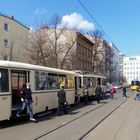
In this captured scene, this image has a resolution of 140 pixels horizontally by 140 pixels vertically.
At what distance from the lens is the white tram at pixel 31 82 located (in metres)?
15.8

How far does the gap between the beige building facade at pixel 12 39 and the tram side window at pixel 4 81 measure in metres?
41.2

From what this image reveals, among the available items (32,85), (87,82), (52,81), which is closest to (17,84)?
(32,85)

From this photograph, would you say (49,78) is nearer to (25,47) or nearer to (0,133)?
(0,133)

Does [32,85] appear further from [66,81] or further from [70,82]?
[70,82]

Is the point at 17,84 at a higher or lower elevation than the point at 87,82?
lower

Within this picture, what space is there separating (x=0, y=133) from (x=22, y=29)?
55.2 meters

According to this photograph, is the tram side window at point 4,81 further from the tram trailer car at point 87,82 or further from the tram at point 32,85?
the tram trailer car at point 87,82

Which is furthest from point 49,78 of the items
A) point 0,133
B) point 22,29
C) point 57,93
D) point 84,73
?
point 22,29

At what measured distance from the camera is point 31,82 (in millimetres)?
Result: 18688

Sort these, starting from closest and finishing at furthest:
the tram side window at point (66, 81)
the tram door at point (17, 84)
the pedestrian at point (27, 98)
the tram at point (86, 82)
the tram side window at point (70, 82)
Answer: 1. the pedestrian at point (27, 98)
2. the tram door at point (17, 84)
3. the tram side window at point (66, 81)
4. the tram side window at point (70, 82)
5. the tram at point (86, 82)

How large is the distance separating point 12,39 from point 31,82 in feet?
147

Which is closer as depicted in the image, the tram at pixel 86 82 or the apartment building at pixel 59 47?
the tram at pixel 86 82

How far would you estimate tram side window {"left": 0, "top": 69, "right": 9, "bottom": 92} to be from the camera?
15.7 metres

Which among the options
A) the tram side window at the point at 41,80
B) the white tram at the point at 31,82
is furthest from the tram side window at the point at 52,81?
the tram side window at the point at 41,80
